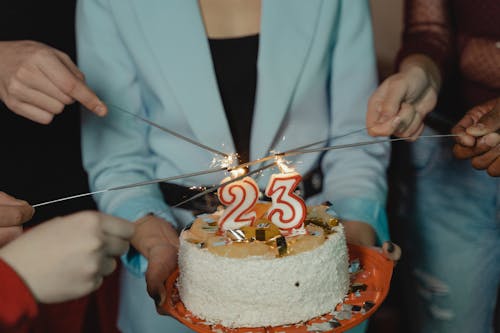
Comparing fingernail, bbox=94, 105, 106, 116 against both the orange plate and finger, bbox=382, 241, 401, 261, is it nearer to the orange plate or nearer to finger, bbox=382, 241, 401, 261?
the orange plate

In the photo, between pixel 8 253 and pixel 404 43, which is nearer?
pixel 8 253

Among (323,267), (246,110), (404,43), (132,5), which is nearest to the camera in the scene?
(323,267)

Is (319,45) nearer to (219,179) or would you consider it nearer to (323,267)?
(219,179)

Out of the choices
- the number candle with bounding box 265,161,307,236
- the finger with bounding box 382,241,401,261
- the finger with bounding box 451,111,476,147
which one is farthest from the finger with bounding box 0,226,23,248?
the finger with bounding box 451,111,476,147

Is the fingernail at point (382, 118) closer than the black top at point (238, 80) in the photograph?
Yes

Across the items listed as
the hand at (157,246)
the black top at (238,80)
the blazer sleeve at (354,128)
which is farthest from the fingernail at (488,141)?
the hand at (157,246)

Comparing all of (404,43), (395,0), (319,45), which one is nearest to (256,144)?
(319,45)

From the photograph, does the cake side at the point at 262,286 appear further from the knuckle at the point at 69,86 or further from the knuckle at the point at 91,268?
the knuckle at the point at 69,86

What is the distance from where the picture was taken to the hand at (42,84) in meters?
1.27

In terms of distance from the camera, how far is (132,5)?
1.47 meters

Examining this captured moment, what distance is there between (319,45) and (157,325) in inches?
31.7

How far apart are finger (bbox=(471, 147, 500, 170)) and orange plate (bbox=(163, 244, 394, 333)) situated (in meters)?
0.34

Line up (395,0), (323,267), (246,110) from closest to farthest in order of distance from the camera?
(323,267) < (246,110) < (395,0)

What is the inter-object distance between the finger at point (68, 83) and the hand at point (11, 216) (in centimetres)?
24
